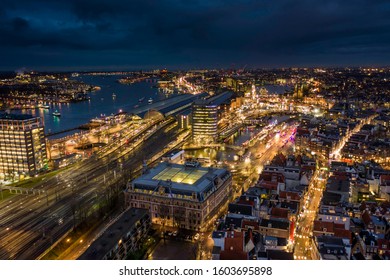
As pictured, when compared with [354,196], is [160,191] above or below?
above

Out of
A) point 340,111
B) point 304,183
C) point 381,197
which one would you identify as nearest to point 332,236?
point 304,183

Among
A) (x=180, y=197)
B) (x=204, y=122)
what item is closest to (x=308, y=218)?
(x=180, y=197)

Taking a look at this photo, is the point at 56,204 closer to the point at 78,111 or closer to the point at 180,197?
the point at 180,197

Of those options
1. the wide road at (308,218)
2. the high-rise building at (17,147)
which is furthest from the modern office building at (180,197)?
the high-rise building at (17,147)

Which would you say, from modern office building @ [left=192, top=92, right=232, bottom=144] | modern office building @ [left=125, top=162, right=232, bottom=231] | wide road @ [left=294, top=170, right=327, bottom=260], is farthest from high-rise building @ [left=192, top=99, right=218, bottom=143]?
modern office building @ [left=125, top=162, right=232, bottom=231]

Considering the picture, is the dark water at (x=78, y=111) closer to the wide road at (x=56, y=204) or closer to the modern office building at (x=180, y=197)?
the wide road at (x=56, y=204)

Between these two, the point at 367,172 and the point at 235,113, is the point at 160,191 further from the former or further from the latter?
the point at 235,113
